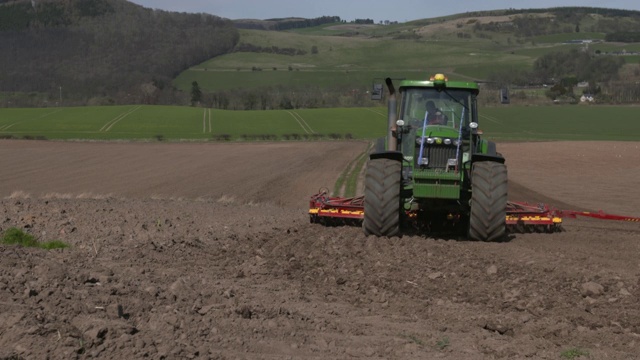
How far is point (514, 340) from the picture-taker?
721 centimetres

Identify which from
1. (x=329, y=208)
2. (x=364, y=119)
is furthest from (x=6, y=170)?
(x=364, y=119)

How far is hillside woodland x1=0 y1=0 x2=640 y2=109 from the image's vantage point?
86312 millimetres

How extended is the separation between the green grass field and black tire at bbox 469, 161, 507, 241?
45048mm

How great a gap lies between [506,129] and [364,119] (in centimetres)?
1111

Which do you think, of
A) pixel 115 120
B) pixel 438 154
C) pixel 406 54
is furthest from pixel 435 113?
pixel 406 54

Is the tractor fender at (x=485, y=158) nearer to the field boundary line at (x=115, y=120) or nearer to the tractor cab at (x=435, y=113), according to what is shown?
the tractor cab at (x=435, y=113)

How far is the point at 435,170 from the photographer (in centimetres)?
1309

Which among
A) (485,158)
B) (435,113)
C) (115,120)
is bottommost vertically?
(115,120)

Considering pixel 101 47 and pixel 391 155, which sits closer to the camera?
pixel 391 155

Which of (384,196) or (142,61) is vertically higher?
(384,196)

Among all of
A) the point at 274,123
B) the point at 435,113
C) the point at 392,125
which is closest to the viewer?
the point at 435,113

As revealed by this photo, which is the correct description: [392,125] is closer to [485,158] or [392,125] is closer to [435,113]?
[435,113]

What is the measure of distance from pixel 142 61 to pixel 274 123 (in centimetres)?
4816

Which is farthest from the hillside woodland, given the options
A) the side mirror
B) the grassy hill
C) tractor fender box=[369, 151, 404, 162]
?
tractor fender box=[369, 151, 404, 162]
